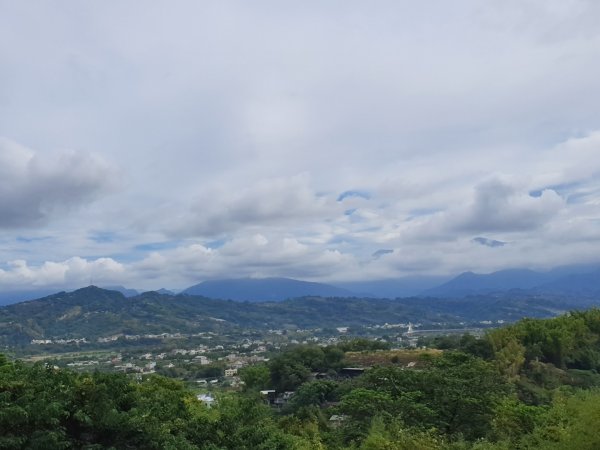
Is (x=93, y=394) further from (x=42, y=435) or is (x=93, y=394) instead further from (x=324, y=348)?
(x=324, y=348)

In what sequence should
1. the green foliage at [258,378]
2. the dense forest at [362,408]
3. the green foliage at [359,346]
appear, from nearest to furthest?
the dense forest at [362,408], the green foliage at [258,378], the green foliage at [359,346]

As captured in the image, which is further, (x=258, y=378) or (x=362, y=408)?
(x=258, y=378)

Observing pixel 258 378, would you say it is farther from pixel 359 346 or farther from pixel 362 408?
pixel 362 408

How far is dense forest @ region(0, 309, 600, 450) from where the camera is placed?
11.9 meters

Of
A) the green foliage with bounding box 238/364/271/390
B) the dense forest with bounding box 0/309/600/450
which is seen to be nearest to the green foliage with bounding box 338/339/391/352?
the green foliage with bounding box 238/364/271/390

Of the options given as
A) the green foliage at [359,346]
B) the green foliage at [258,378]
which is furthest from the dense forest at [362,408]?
the green foliage at [359,346]

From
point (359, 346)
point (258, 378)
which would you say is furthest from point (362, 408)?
point (359, 346)

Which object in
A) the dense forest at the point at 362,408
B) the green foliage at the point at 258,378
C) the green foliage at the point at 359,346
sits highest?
the dense forest at the point at 362,408

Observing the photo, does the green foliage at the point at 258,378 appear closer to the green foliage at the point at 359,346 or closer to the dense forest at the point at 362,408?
the dense forest at the point at 362,408

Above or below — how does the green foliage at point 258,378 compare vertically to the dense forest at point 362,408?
below

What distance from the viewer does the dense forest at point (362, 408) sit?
469 inches

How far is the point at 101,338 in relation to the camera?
503 feet

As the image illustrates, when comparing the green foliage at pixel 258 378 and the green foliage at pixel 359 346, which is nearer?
the green foliage at pixel 258 378

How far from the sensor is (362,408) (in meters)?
21.9
